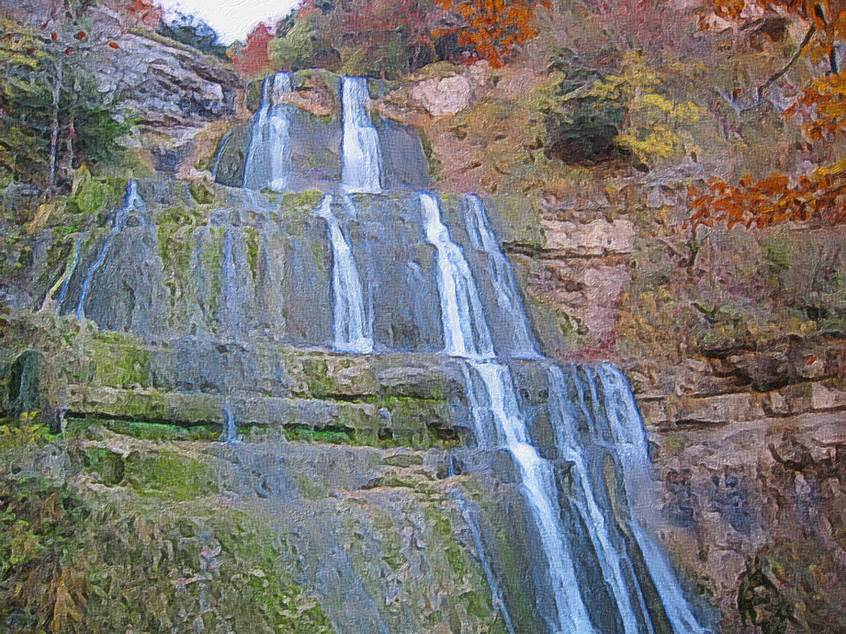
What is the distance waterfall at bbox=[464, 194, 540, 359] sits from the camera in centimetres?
464

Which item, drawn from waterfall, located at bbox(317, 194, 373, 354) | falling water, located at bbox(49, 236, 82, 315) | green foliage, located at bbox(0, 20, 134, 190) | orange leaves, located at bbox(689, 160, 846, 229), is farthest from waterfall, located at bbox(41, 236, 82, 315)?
orange leaves, located at bbox(689, 160, 846, 229)

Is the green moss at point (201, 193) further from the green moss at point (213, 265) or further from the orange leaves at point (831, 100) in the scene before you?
the orange leaves at point (831, 100)

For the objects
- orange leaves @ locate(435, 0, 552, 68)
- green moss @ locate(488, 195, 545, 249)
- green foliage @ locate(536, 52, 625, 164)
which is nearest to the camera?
green moss @ locate(488, 195, 545, 249)

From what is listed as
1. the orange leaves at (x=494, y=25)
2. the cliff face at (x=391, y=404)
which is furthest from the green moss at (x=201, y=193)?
the orange leaves at (x=494, y=25)

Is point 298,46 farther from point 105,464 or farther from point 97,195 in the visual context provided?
point 105,464

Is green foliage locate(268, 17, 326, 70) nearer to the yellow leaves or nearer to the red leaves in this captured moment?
the red leaves

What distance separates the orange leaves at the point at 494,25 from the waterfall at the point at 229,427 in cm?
336

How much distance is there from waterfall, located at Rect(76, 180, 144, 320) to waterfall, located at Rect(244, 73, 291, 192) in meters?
1.43

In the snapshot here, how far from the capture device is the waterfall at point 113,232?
4.04 m

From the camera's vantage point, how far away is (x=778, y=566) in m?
3.59

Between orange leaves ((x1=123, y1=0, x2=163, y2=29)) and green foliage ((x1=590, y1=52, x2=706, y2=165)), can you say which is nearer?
green foliage ((x1=590, y1=52, x2=706, y2=165))

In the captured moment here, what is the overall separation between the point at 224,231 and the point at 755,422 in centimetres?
316

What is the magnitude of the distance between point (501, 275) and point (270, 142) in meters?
2.74

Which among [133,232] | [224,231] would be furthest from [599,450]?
[133,232]
